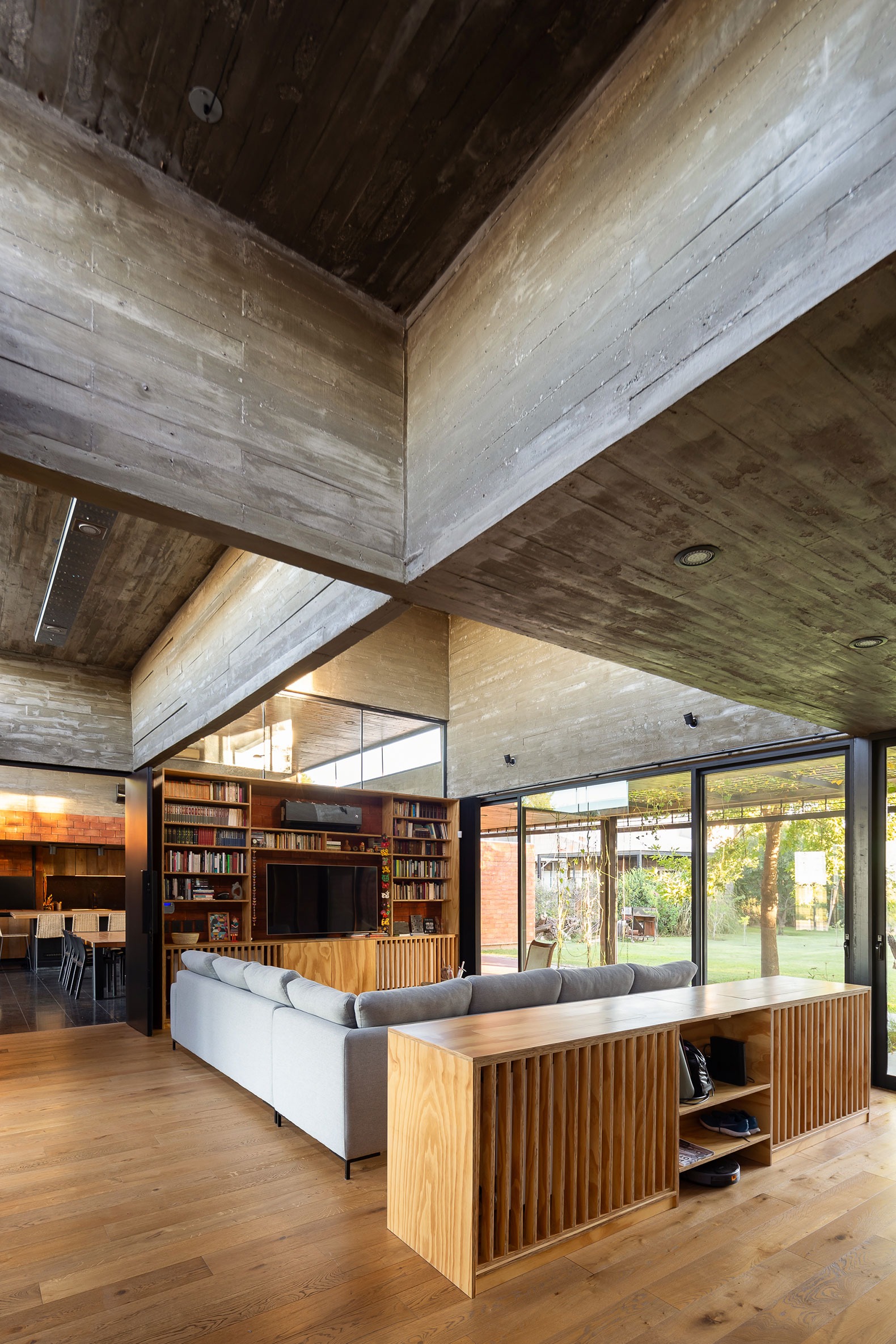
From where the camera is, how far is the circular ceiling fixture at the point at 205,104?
234 centimetres

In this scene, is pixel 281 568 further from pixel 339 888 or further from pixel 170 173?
pixel 339 888

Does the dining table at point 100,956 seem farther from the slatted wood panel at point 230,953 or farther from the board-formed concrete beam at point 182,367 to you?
the board-formed concrete beam at point 182,367

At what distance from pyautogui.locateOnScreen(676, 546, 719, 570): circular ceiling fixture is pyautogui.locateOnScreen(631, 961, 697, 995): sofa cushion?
2812 millimetres

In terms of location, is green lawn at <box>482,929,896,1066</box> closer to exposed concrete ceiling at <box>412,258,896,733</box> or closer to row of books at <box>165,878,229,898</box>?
exposed concrete ceiling at <box>412,258,896,733</box>

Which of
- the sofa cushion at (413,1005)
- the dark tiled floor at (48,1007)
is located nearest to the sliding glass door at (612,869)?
the sofa cushion at (413,1005)

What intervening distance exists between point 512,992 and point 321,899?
198 inches

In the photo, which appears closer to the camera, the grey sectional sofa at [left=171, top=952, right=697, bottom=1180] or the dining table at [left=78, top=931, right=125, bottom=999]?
the grey sectional sofa at [left=171, top=952, right=697, bottom=1180]

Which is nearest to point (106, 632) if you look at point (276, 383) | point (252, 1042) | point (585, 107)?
point (252, 1042)

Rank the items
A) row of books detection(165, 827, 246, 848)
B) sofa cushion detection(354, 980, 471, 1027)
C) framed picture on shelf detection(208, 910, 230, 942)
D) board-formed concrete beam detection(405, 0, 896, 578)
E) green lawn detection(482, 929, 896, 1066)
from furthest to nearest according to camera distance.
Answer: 1. framed picture on shelf detection(208, 910, 230, 942)
2. row of books detection(165, 827, 246, 848)
3. green lawn detection(482, 929, 896, 1066)
4. sofa cushion detection(354, 980, 471, 1027)
5. board-formed concrete beam detection(405, 0, 896, 578)

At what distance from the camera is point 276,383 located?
2.87 meters

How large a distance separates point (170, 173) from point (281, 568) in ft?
7.32

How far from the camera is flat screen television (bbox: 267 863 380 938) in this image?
8508 mm

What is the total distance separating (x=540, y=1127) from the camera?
9.86 feet

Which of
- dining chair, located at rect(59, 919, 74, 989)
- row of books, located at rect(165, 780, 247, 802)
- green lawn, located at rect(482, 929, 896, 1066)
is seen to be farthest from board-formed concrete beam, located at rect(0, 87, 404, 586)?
dining chair, located at rect(59, 919, 74, 989)
